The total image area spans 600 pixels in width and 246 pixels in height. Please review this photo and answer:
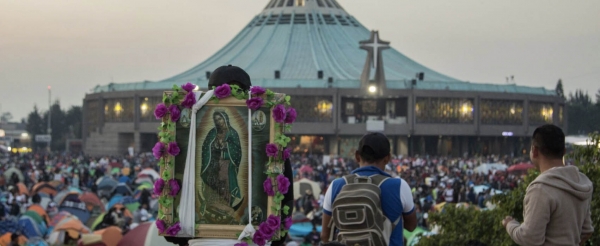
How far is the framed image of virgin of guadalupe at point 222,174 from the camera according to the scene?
5.29 metres

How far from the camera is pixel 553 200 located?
4.89 m

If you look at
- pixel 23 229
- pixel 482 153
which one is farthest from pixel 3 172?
pixel 482 153

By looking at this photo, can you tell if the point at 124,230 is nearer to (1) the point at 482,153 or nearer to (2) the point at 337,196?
(2) the point at 337,196

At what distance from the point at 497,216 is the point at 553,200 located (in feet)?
13.9

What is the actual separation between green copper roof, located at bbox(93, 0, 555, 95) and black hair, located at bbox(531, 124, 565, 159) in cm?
6271

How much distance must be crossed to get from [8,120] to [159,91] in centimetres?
9629

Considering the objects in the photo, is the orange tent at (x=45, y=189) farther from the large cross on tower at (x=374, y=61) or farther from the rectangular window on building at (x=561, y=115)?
the rectangular window on building at (x=561, y=115)

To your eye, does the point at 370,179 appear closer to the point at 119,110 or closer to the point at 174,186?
the point at 174,186

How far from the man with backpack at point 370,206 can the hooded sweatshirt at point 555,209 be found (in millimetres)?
566

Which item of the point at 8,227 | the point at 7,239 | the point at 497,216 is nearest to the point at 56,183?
the point at 8,227

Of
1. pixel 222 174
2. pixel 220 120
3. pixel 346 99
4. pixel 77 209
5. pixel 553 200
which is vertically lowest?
pixel 77 209

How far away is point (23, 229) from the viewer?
15969 millimetres

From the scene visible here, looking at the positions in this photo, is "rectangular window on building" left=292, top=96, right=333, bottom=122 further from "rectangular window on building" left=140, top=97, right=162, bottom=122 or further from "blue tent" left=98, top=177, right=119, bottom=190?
"blue tent" left=98, top=177, right=119, bottom=190

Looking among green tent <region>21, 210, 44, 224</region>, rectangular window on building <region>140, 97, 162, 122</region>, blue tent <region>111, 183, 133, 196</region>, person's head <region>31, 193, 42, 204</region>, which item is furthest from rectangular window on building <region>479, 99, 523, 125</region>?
green tent <region>21, 210, 44, 224</region>
